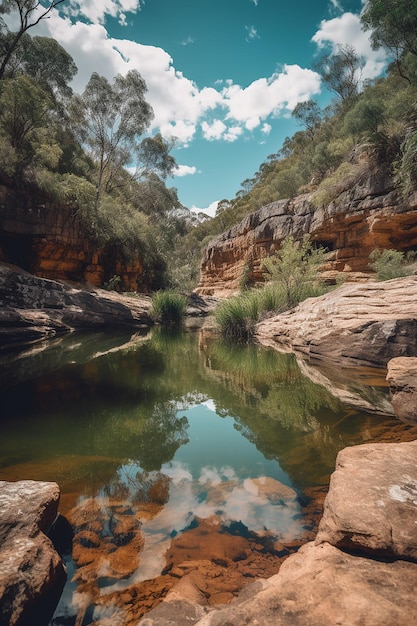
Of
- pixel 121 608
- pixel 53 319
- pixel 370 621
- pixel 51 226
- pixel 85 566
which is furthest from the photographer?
pixel 51 226

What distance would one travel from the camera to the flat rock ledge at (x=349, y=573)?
2.62ft

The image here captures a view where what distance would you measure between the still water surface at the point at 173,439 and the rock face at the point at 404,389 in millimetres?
203

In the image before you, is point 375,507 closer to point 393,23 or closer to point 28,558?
point 28,558

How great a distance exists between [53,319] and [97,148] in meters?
16.1

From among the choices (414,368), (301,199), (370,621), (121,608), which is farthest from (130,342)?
(301,199)

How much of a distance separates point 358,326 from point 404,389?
2457 mm

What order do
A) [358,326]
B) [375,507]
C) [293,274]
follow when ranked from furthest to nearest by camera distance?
[293,274] → [358,326] → [375,507]

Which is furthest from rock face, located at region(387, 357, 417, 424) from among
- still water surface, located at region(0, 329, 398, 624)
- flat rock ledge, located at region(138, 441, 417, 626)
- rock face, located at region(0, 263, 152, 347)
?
rock face, located at region(0, 263, 152, 347)

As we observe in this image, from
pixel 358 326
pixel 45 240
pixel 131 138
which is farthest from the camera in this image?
pixel 131 138

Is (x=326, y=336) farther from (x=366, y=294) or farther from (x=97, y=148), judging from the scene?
(x=97, y=148)

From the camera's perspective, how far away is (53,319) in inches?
340

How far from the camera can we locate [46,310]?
342 inches

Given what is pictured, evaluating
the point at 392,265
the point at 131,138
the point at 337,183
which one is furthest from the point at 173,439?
the point at 131,138

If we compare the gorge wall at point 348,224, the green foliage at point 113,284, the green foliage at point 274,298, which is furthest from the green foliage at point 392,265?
the green foliage at point 113,284
